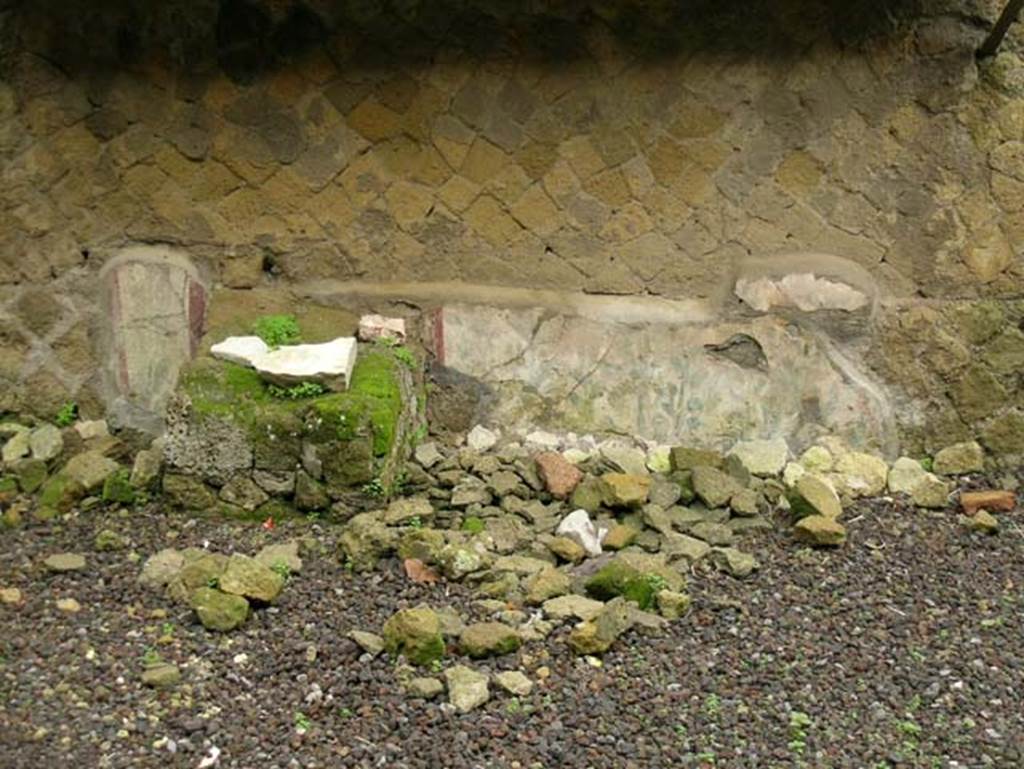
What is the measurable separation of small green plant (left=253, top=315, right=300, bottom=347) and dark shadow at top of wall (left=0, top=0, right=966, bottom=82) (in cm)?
84

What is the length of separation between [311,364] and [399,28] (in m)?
1.20

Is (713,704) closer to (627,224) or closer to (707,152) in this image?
(627,224)

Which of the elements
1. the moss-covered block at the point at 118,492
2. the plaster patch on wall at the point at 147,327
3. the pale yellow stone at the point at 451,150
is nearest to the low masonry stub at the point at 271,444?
the moss-covered block at the point at 118,492

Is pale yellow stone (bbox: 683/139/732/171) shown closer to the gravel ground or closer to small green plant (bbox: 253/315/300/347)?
the gravel ground

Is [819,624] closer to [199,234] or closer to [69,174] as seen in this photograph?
[199,234]

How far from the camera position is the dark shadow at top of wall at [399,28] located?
4.45m

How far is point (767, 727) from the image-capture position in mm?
3133

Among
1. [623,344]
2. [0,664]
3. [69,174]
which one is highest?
[69,174]

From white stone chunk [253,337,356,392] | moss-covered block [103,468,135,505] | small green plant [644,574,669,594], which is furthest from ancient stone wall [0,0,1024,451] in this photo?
small green plant [644,574,669,594]

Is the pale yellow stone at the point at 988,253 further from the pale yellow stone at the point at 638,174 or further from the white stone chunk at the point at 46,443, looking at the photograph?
the white stone chunk at the point at 46,443

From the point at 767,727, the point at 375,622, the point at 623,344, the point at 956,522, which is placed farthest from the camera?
the point at 623,344

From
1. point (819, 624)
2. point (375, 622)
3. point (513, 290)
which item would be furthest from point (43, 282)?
point (819, 624)

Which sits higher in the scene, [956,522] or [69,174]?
[69,174]

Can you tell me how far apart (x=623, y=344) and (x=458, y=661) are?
1.65 meters
